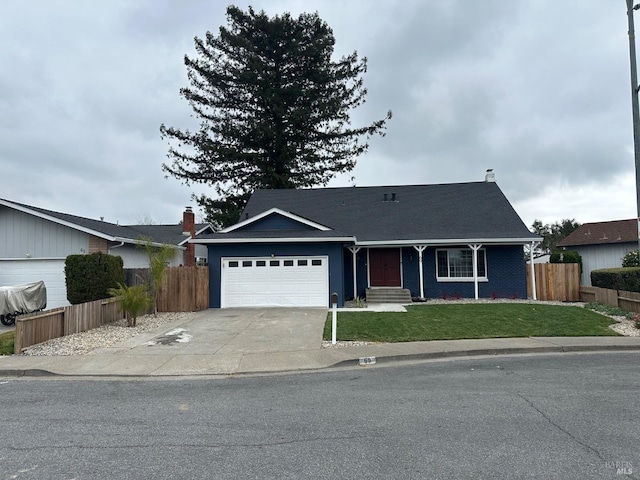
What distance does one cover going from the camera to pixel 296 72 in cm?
3175

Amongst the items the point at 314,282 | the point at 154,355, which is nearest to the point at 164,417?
the point at 154,355

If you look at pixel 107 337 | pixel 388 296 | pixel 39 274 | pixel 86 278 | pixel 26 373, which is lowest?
pixel 26 373

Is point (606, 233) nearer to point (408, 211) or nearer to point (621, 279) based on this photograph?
point (621, 279)

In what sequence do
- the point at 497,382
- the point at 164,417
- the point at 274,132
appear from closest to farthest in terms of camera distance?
the point at 164,417 → the point at 497,382 → the point at 274,132

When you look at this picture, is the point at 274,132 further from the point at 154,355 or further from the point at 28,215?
the point at 154,355

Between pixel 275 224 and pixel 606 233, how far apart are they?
24.8 metres

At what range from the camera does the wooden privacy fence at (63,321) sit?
962 cm

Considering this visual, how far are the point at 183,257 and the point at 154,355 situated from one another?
55.6ft

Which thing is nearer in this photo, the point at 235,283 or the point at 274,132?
the point at 235,283

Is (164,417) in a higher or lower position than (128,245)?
lower

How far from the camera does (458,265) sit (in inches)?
762

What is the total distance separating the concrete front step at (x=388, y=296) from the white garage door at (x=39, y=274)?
11.9 metres

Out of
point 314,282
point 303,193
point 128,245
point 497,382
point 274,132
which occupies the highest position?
point 274,132

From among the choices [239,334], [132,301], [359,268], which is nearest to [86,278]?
[132,301]
